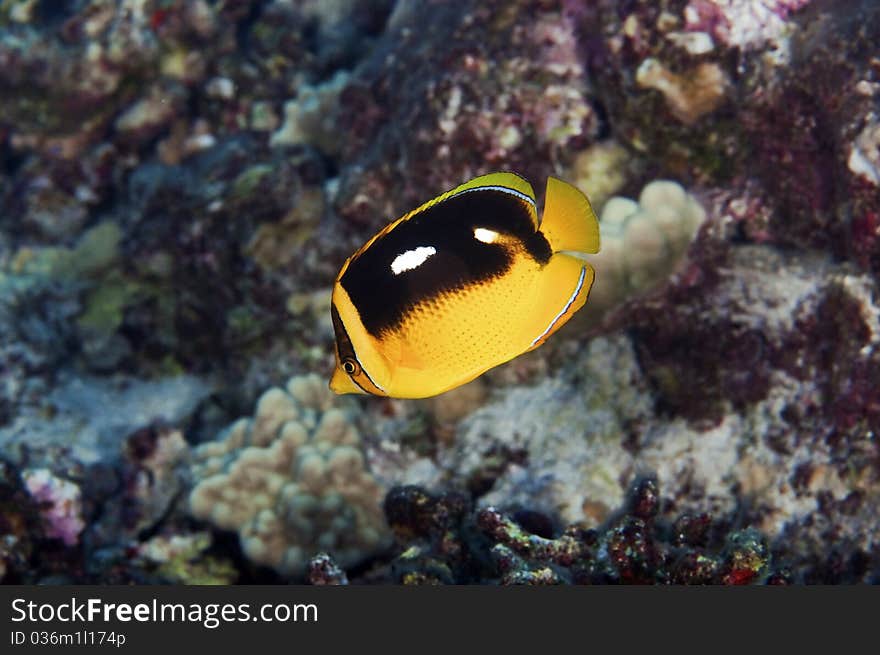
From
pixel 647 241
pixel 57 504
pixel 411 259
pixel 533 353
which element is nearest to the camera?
pixel 411 259

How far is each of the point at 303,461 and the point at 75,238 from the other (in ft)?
14.7

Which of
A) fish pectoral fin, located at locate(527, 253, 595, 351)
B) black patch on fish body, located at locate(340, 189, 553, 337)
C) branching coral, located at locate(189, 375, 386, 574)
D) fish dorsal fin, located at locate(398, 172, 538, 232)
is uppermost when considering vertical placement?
fish dorsal fin, located at locate(398, 172, 538, 232)

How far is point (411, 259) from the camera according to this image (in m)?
2.04

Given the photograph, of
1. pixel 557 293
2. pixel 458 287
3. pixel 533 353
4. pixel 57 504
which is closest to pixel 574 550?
pixel 557 293

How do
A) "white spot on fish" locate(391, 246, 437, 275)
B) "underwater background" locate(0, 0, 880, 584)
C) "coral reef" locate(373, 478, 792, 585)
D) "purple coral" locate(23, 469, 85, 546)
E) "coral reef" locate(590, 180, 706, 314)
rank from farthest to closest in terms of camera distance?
"purple coral" locate(23, 469, 85, 546)
"coral reef" locate(590, 180, 706, 314)
"underwater background" locate(0, 0, 880, 584)
"coral reef" locate(373, 478, 792, 585)
"white spot on fish" locate(391, 246, 437, 275)

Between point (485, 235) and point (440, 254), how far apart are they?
0.47 ft

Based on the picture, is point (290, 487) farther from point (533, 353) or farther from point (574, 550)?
point (574, 550)

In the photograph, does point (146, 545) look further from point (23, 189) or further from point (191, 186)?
point (23, 189)

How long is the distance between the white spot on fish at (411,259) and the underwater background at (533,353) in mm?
1374

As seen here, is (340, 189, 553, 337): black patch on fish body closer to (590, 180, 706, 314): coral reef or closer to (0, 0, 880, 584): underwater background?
(0, 0, 880, 584): underwater background

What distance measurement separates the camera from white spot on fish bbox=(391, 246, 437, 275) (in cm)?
203

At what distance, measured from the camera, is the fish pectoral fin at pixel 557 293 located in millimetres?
2098

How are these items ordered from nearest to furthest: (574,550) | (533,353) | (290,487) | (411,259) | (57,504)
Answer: (411,259) → (574,550) → (57,504) → (290,487) → (533,353)

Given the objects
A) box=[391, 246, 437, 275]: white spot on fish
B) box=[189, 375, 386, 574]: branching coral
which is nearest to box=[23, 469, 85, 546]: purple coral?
box=[189, 375, 386, 574]: branching coral
